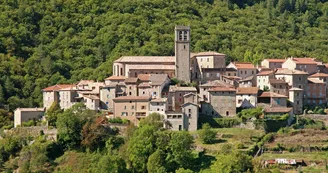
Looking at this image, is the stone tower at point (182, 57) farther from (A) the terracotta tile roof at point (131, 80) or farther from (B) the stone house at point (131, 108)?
(B) the stone house at point (131, 108)

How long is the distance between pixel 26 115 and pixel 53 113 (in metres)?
3.56

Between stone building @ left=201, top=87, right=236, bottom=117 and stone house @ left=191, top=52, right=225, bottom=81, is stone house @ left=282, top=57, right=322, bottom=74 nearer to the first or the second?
stone house @ left=191, top=52, right=225, bottom=81

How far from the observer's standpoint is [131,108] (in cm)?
6625

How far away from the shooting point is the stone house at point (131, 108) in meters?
66.1

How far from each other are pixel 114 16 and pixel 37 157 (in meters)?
56.1

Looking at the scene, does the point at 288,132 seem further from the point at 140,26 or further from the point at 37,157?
the point at 140,26

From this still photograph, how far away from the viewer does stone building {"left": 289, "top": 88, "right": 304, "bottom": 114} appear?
6769cm

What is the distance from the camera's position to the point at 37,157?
62312mm

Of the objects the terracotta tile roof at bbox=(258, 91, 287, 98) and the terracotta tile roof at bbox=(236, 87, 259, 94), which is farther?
the terracotta tile roof at bbox=(236, 87, 259, 94)

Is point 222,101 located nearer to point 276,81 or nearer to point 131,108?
point 276,81

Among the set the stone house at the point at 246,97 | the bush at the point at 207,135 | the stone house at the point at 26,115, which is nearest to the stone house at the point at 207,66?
the stone house at the point at 246,97

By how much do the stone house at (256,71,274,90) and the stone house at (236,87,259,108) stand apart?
287cm

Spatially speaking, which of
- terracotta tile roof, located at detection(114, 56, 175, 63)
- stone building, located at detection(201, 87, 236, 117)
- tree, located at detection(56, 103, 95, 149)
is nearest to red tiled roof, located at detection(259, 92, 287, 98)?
stone building, located at detection(201, 87, 236, 117)

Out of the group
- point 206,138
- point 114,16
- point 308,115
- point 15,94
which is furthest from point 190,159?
point 114,16
